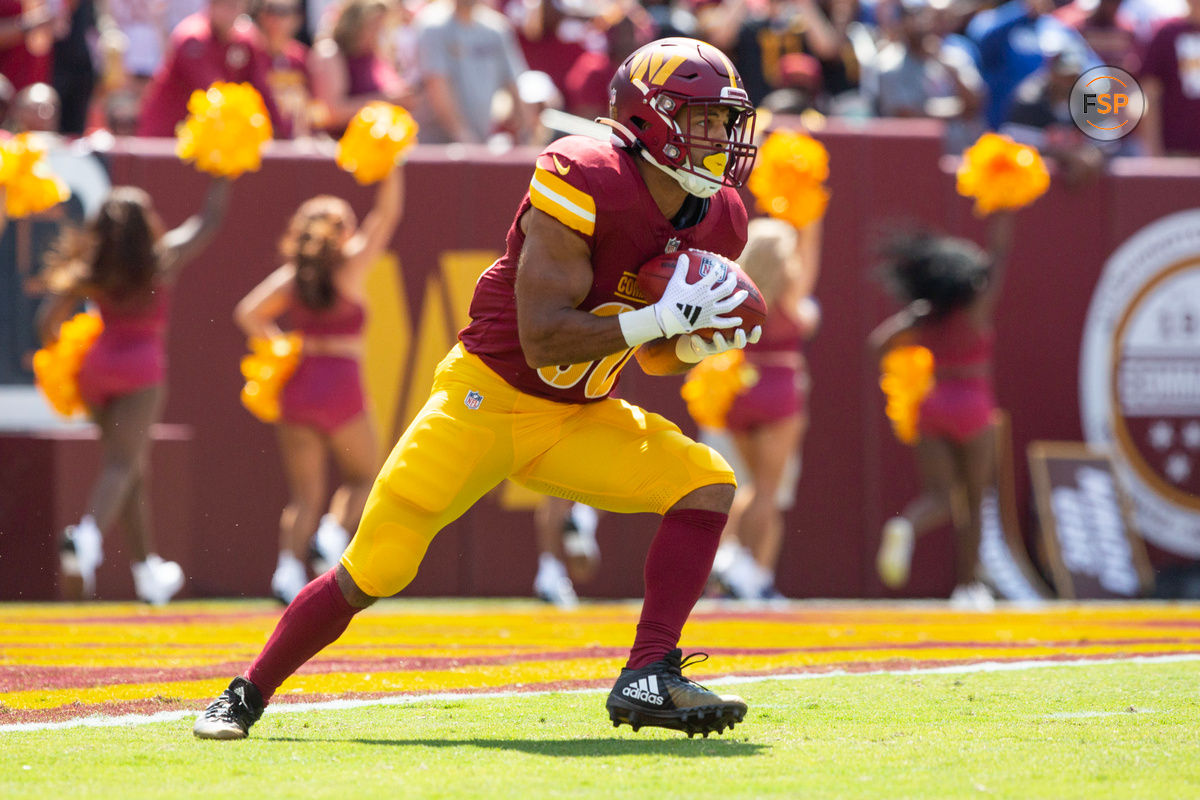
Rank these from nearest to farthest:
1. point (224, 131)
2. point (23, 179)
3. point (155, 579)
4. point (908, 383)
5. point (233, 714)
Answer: point (233, 714)
point (155, 579)
point (23, 179)
point (224, 131)
point (908, 383)

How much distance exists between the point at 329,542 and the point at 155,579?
3.43 feet

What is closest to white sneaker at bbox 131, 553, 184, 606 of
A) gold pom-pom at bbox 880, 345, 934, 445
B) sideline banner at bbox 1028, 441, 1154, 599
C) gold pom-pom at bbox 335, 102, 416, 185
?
gold pom-pom at bbox 335, 102, 416, 185

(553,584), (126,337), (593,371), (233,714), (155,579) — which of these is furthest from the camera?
(553,584)

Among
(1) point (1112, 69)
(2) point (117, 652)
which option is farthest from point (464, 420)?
(1) point (1112, 69)

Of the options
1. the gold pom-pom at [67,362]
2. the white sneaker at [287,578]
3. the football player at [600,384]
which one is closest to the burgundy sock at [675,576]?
the football player at [600,384]

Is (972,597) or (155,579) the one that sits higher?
(155,579)

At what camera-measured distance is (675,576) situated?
435 cm

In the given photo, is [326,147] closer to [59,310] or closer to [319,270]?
[319,270]

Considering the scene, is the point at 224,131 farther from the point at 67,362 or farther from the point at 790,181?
the point at 790,181

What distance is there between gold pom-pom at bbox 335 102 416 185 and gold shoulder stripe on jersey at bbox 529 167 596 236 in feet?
18.3

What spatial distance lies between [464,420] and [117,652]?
281cm

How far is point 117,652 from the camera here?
6594 millimetres

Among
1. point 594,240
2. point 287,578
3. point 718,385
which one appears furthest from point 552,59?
point 594,240

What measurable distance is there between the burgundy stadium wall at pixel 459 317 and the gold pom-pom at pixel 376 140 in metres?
0.65
